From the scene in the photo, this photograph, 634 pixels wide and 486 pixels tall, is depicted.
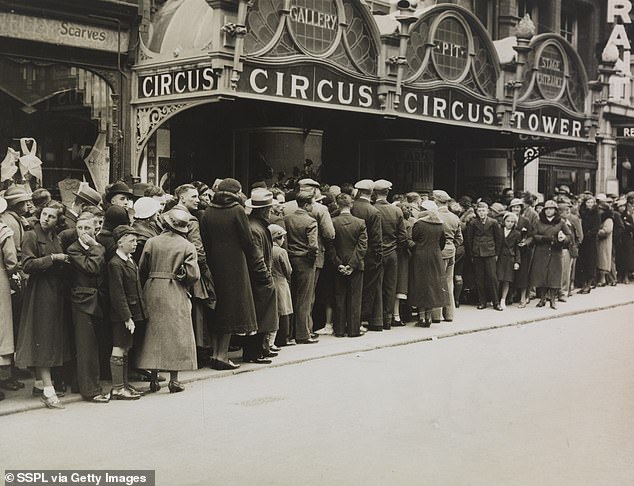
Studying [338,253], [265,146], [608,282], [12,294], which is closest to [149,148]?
[265,146]

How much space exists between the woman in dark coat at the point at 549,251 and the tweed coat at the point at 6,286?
10.2 m

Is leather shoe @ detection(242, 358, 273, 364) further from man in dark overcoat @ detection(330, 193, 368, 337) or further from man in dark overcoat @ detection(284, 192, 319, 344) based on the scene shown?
man in dark overcoat @ detection(330, 193, 368, 337)

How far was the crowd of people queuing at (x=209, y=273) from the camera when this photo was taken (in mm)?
8055

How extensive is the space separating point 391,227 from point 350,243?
1.08 m

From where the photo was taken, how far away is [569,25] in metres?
27.6

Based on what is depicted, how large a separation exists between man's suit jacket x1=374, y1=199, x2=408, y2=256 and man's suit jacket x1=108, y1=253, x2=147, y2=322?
5107 millimetres

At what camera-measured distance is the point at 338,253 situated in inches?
465

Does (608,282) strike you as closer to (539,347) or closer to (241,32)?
(539,347)

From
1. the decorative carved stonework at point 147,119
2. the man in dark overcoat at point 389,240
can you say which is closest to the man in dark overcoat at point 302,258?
the man in dark overcoat at point 389,240

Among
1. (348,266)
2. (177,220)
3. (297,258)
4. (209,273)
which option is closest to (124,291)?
(177,220)

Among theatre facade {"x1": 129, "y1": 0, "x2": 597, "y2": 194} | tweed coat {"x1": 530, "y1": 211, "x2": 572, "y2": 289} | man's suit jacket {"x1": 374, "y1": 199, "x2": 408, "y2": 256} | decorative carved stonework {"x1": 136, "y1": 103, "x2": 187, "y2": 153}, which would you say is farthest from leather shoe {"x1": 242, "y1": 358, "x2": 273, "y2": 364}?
tweed coat {"x1": 530, "y1": 211, "x2": 572, "y2": 289}

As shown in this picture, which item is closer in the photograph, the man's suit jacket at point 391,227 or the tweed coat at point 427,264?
the man's suit jacket at point 391,227

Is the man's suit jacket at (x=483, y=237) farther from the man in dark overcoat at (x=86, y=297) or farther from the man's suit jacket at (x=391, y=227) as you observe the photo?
the man in dark overcoat at (x=86, y=297)

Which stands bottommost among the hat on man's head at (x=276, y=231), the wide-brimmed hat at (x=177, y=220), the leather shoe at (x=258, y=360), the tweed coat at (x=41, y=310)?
the leather shoe at (x=258, y=360)
